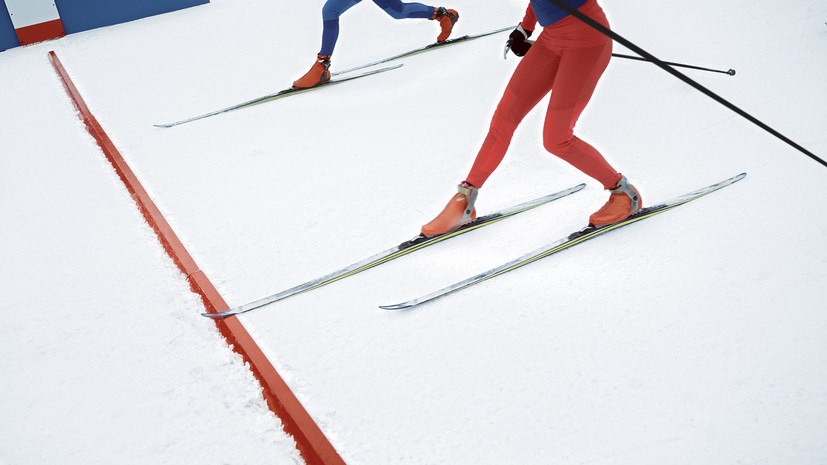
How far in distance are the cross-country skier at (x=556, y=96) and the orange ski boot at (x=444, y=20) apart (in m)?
2.34

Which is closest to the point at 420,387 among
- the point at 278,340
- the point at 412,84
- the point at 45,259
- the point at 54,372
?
the point at 278,340

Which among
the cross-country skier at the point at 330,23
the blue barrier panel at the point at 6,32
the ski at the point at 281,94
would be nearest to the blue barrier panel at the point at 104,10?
the blue barrier panel at the point at 6,32

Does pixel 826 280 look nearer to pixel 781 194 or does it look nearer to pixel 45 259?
pixel 781 194

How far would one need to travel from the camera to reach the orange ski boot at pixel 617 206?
2.21 meters

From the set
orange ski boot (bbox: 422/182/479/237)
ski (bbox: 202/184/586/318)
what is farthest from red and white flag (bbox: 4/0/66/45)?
orange ski boot (bbox: 422/182/479/237)

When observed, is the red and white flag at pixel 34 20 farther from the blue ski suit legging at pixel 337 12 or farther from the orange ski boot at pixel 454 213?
the orange ski boot at pixel 454 213

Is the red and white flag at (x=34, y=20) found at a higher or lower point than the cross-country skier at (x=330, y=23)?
higher

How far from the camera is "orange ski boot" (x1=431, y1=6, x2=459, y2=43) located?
14.3ft

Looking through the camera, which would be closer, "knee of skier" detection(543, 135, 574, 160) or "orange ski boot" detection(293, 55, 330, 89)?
"knee of skier" detection(543, 135, 574, 160)

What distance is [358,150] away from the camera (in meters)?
3.04

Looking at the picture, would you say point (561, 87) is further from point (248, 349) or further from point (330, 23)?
point (330, 23)

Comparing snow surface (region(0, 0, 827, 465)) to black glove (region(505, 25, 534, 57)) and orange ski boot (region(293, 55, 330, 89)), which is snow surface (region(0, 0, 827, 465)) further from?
black glove (region(505, 25, 534, 57))

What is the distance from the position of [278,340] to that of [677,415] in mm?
1163

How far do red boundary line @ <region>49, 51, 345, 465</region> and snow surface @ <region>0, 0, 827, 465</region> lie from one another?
0.12ft
